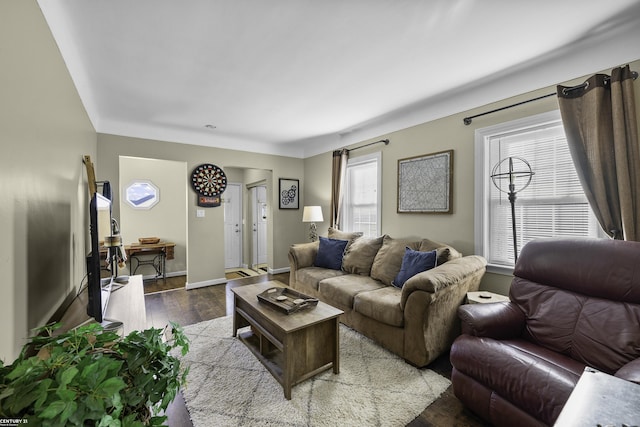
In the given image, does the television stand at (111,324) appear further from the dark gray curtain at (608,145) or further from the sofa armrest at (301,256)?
the dark gray curtain at (608,145)

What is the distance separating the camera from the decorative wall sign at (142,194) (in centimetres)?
504

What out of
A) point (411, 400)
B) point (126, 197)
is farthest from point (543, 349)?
point (126, 197)

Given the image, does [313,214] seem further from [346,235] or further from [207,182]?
[207,182]

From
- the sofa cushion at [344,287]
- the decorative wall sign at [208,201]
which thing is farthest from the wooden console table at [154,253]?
the sofa cushion at [344,287]

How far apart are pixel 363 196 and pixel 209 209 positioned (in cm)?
255

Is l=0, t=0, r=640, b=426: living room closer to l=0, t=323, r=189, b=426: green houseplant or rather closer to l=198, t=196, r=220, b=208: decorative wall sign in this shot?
l=198, t=196, r=220, b=208: decorative wall sign

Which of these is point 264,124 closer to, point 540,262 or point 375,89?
point 375,89

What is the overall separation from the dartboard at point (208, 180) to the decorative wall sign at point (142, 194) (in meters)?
1.50

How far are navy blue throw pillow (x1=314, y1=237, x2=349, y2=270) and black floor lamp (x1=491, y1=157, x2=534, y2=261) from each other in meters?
1.89

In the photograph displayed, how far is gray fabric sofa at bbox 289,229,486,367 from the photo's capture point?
210 cm

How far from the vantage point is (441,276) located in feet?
6.91

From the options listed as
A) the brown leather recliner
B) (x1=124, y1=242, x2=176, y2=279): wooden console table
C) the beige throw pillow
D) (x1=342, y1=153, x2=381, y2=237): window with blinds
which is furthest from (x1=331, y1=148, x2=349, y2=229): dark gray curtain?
(x1=124, y1=242, x2=176, y2=279): wooden console table

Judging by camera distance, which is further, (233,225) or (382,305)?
(233,225)

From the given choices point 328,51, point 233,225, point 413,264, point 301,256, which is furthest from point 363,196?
point 233,225
